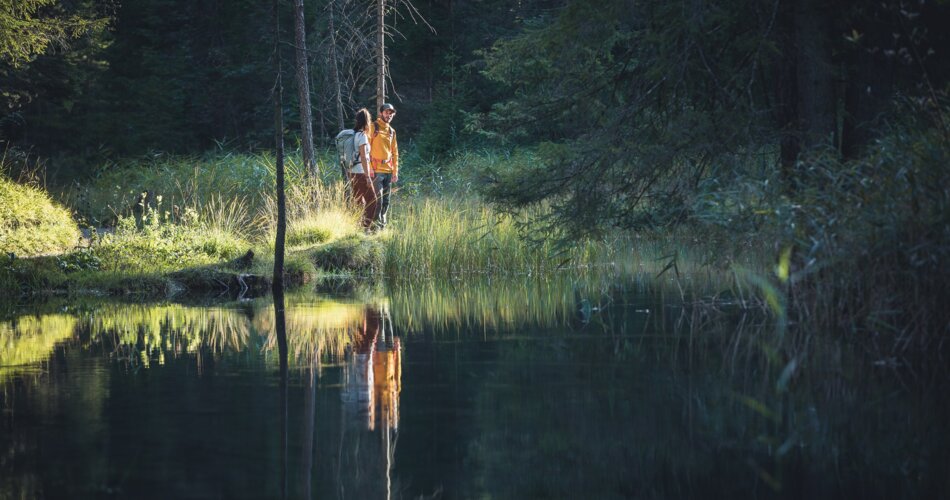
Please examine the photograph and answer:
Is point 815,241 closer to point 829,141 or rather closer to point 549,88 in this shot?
point 829,141

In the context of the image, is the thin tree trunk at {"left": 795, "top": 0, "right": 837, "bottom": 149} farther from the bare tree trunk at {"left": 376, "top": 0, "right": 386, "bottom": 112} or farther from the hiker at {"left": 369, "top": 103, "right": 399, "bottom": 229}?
the bare tree trunk at {"left": 376, "top": 0, "right": 386, "bottom": 112}

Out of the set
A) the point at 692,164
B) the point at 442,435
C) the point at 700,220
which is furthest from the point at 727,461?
the point at 692,164

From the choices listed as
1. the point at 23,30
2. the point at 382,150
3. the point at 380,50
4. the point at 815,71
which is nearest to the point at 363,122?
the point at 382,150

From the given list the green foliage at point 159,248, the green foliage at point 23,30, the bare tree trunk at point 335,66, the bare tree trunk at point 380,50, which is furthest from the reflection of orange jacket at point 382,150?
the green foliage at point 23,30

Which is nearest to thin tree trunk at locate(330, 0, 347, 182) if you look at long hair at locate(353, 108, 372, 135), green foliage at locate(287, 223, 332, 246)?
long hair at locate(353, 108, 372, 135)

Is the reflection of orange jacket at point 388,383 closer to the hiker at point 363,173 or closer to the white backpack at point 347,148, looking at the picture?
the hiker at point 363,173

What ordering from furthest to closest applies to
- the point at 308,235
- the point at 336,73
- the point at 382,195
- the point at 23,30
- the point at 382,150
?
the point at 336,73
the point at 23,30
the point at 382,195
the point at 382,150
the point at 308,235

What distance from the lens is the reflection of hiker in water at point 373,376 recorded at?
630 centimetres

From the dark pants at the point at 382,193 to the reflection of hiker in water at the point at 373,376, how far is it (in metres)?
7.69

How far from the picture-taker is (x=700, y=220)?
10.8m

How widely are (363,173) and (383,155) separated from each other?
43 centimetres

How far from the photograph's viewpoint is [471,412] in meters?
6.34

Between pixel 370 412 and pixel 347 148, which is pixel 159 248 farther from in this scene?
pixel 370 412

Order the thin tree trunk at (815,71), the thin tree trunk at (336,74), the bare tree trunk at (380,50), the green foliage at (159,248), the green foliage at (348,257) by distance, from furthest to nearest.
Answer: the bare tree trunk at (380,50), the thin tree trunk at (336,74), the green foliage at (348,257), the green foliage at (159,248), the thin tree trunk at (815,71)
